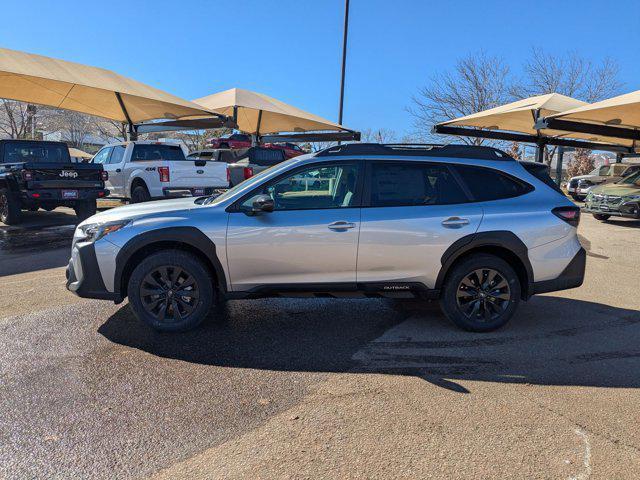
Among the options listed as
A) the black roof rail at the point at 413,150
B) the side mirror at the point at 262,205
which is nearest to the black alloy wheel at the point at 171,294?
the side mirror at the point at 262,205

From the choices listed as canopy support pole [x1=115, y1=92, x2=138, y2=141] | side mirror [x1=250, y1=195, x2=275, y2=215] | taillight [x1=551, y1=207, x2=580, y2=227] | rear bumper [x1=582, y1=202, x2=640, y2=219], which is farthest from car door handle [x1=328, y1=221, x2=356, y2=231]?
canopy support pole [x1=115, y1=92, x2=138, y2=141]

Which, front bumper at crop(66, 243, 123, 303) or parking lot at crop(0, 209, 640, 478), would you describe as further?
front bumper at crop(66, 243, 123, 303)

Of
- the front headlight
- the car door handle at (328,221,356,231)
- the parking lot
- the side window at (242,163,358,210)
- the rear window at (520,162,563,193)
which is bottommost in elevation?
the parking lot

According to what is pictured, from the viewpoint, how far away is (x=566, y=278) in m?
4.71

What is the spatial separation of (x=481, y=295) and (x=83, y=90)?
43.4 ft

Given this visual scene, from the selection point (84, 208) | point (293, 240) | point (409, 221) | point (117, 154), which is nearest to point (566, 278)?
point (409, 221)

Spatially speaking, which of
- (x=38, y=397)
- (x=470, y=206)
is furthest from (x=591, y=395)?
(x=38, y=397)

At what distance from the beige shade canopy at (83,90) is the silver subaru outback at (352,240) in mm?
8929

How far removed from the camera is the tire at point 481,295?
4.61 metres

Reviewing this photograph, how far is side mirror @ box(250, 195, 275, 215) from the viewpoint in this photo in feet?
14.2

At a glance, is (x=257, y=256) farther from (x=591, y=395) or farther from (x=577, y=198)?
(x=577, y=198)

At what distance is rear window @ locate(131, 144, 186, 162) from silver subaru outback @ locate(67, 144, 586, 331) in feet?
28.6

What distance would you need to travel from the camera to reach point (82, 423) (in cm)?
302

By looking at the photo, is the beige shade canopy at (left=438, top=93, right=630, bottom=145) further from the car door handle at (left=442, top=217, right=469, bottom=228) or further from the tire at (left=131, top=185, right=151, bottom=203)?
the car door handle at (left=442, top=217, right=469, bottom=228)
